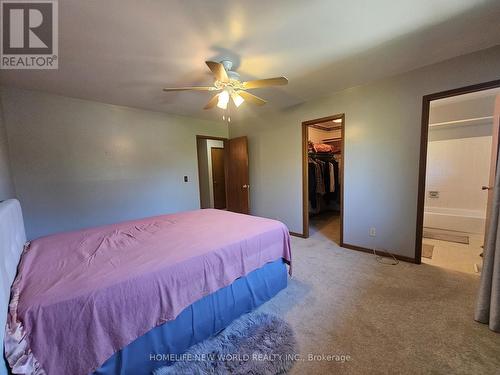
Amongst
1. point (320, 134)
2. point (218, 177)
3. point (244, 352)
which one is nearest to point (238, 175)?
point (218, 177)

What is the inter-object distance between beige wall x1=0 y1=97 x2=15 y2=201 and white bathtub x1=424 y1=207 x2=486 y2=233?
6.15 m

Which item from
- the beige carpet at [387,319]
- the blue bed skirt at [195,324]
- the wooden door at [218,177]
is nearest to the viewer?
the blue bed skirt at [195,324]

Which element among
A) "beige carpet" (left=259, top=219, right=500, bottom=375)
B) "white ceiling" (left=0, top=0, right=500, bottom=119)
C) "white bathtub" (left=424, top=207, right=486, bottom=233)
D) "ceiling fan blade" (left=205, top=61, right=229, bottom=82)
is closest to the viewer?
"beige carpet" (left=259, top=219, right=500, bottom=375)

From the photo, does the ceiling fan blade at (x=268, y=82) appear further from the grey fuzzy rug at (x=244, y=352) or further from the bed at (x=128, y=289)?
Answer: the grey fuzzy rug at (x=244, y=352)

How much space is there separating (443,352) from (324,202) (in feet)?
13.0

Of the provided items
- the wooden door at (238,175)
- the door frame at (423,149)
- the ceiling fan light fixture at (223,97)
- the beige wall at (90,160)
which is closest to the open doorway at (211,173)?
the wooden door at (238,175)

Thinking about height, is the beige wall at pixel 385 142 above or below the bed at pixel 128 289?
above

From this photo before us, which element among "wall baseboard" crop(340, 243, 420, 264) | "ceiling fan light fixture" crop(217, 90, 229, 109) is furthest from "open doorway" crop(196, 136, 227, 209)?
Answer: "wall baseboard" crop(340, 243, 420, 264)

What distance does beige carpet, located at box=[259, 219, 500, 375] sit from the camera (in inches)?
50.2

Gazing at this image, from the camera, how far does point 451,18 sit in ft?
5.08

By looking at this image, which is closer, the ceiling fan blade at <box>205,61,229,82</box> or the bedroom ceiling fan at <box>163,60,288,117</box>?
the ceiling fan blade at <box>205,61,229,82</box>

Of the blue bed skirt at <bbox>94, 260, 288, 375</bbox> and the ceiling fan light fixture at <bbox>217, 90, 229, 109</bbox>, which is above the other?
the ceiling fan light fixture at <bbox>217, 90, 229, 109</bbox>

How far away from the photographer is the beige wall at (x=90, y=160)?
2.52 meters

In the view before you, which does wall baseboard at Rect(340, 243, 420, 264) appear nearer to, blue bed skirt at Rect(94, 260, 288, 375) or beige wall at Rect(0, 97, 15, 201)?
blue bed skirt at Rect(94, 260, 288, 375)
